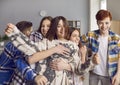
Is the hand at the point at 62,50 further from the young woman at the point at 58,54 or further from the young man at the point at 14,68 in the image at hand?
the young man at the point at 14,68

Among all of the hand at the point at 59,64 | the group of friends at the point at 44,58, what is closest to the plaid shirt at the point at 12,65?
the group of friends at the point at 44,58

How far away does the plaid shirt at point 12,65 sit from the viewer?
136 centimetres

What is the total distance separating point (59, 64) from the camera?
1.43 metres

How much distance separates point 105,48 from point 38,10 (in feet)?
15.1

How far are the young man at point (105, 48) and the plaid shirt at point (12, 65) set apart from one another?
0.78m

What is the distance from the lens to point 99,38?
212 cm

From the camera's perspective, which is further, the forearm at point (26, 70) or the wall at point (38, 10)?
the wall at point (38, 10)

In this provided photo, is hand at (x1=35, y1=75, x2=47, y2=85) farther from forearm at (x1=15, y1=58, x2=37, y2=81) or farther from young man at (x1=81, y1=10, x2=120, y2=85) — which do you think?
young man at (x1=81, y1=10, x2=120, y2=85)

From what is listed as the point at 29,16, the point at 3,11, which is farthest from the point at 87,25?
the point at 3,11

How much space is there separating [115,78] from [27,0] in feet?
16.0

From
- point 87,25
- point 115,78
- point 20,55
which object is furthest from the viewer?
point 87,25

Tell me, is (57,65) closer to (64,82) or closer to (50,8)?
(64,82)

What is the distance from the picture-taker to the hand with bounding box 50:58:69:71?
1.43m

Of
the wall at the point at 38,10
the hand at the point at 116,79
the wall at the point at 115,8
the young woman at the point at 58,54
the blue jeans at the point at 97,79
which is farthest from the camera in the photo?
the wall at the point at 38,10
